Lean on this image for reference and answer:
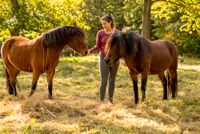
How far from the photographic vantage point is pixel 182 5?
48.6ft

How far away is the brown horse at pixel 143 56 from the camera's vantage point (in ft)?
22.6

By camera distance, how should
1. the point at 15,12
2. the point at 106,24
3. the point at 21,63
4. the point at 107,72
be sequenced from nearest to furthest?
the point at 106,24 → the point at 107,72 → the point at 21,63 → the point at 15,12

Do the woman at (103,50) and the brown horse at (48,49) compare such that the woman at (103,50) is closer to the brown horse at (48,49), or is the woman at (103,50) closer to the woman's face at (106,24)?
the woman's face at (106,24)

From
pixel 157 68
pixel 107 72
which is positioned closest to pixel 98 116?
pixel 107 72

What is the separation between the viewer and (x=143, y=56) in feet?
24.6

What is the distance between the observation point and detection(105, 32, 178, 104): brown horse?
22.6 feet

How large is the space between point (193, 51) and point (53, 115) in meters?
22.6

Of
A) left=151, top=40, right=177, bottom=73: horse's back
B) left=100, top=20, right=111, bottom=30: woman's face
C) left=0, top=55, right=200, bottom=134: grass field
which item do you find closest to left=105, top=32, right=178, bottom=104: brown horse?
left=151, top=40, right=177, bottom=73: horse's back

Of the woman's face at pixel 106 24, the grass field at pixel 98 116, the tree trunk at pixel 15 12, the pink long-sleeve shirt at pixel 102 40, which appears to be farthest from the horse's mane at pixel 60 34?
the tree trunk at pixel 15 12

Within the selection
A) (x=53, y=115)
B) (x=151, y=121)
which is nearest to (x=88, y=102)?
(x=53, y=115)

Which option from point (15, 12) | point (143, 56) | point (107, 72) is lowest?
point (107, 72)

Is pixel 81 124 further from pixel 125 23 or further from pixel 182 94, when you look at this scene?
pixel 125 23

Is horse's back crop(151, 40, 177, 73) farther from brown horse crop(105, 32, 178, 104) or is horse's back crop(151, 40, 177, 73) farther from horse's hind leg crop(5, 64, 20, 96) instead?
horse's hind leg crop(5, 64, 20, 96)

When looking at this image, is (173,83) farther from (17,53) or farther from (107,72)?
(17,53)
